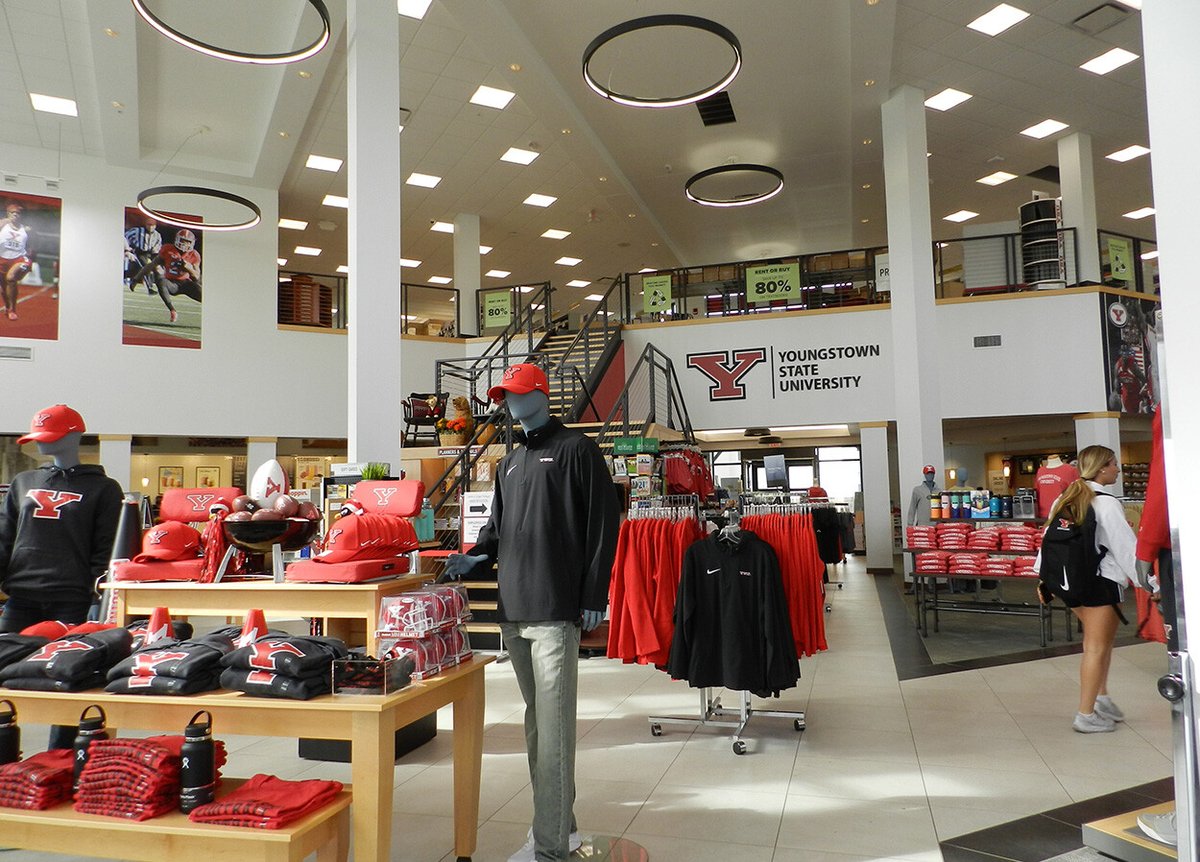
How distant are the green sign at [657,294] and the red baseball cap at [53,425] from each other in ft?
38.5

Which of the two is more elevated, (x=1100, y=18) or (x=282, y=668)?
(x=1100, y=18)

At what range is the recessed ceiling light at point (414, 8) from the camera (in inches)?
371

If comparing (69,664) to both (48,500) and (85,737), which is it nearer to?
(85,737)

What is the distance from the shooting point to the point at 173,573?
10.6ft

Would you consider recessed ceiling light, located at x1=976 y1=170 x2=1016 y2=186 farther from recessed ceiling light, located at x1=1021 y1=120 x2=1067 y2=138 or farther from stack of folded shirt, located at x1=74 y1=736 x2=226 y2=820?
stack of folded shirt, located at x1=74 y1=736 x2=226 y2=820

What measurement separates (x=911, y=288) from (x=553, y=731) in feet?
33.1

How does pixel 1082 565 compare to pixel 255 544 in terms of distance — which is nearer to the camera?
pixel 255 544

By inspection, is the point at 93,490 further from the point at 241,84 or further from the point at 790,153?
the point at 790,153

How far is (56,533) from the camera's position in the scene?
3607mm

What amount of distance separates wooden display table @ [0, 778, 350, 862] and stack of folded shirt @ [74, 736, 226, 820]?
0.10ft

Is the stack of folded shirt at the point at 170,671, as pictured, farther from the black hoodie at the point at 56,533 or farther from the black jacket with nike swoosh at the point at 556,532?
the black hoodie at the point at 56,533

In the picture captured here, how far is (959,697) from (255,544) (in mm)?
4555

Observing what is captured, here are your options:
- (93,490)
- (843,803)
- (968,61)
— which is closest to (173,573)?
(93,490)

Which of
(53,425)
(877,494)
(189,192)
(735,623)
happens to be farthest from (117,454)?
(877,494)
